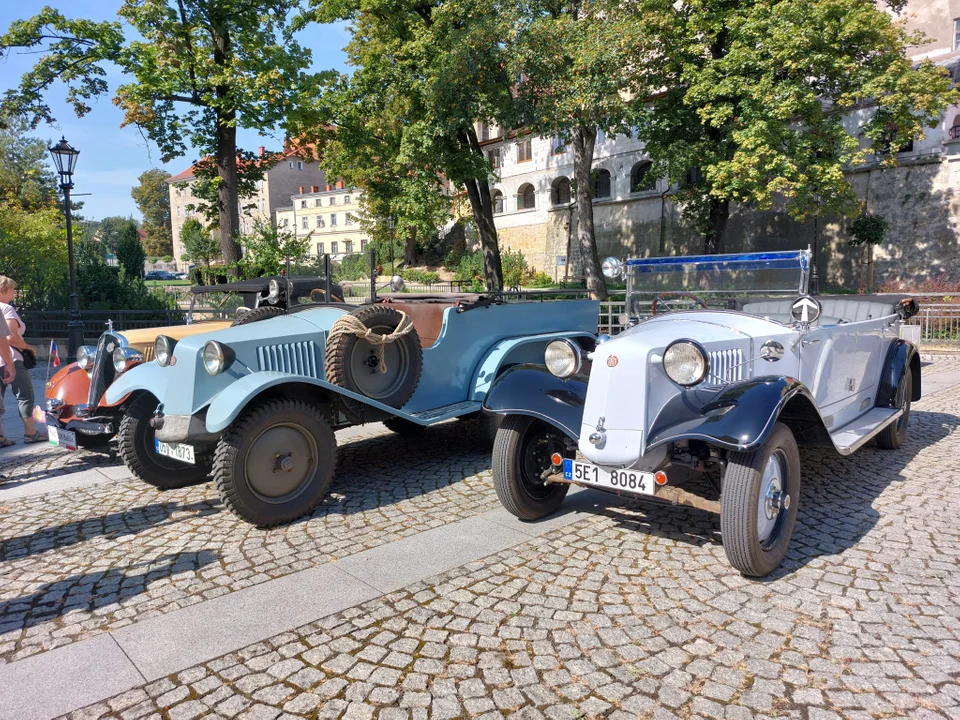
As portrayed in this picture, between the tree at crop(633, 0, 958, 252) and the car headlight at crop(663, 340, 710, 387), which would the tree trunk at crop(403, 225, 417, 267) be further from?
A: the car headlight at crop(663, 340, 710, 387)

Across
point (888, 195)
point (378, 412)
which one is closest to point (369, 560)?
point (378, 412)

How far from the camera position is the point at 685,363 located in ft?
12.1

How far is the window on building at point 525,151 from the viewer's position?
131 feet

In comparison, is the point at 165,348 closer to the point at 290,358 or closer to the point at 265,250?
the point at 290,358

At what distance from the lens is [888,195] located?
25.4 meters

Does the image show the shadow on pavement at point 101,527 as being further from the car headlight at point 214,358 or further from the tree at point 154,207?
the tree at point 154,207

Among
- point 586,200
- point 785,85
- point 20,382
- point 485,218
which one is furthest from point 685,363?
point 785,85

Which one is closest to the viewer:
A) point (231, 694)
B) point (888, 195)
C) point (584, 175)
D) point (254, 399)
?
point (231, 694)

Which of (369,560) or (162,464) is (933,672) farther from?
(162,464)

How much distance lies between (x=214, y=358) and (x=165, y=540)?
1.27 metres

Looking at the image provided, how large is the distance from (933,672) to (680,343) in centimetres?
188

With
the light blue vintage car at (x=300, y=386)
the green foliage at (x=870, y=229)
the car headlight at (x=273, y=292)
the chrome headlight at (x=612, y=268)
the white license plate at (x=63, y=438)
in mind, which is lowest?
the white license plate at (x=63, y=438)

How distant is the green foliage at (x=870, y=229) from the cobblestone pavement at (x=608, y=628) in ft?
77.6

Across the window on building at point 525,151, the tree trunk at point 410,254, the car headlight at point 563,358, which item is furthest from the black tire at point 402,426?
the tree trunk at point 410,254
